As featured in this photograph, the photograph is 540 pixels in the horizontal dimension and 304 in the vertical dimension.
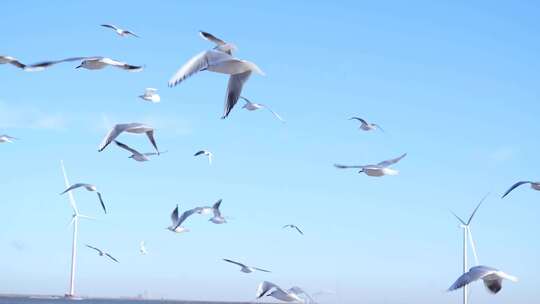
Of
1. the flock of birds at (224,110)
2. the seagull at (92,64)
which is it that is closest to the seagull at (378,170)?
the flock of birds at (224,110)

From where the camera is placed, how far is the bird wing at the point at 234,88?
25087 millimetres

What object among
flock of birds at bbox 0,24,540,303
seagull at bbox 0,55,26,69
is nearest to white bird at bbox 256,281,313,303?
flock of birds at bbox 0,24,540,303

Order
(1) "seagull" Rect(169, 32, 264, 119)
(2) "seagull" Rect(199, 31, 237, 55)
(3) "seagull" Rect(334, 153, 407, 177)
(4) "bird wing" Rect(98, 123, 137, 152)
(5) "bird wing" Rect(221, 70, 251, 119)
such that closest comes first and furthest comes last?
1. (1) "seagull" Rect(169, 32, 264, 119)
2. (5) "bird wing" Rect(221, 70, 251, 119)
3. (2) "seagull" Rect(199, 31, 237, 55)
4. (4) "bird wing" Rect(98, 123, 137, 152)
5. (3) "seagull" Rect(334, 153, 407, 177)

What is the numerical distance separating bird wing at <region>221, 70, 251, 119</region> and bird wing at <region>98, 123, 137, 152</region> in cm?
542

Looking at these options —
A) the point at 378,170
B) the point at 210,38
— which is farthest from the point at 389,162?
the point at 210,38

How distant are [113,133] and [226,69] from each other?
23.4 ft

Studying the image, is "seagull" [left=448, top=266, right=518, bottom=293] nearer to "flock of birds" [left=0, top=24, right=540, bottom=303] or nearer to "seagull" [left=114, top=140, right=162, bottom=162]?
"flock of birds" [left=0, top=24, right=540, bottom=303]

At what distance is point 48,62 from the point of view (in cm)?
2767

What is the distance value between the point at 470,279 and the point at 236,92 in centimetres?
763

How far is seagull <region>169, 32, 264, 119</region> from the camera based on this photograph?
23.3 metres

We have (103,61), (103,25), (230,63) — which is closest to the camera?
(230,63)

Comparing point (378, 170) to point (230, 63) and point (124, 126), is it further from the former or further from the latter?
point (230, 63)

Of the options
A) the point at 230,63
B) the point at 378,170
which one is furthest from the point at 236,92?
the point at 378,170

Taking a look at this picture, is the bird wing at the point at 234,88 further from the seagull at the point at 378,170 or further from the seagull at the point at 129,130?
the seagull at the point at 378,170
